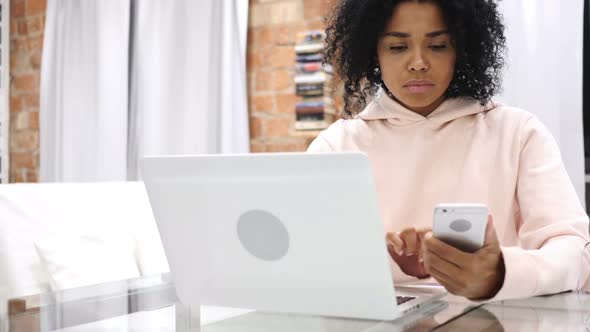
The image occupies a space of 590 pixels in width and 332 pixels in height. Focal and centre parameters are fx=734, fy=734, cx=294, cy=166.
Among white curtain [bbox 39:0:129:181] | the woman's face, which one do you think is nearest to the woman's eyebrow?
the woman's face

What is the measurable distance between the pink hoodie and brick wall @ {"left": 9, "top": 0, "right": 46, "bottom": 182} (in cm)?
257

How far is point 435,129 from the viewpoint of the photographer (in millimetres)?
1605

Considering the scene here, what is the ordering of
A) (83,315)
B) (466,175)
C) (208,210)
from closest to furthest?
(208,210) → (83,315) → (466,175)

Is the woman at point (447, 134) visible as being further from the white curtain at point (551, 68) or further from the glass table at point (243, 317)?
the white curtain at point (551, 68)

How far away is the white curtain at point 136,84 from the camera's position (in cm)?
313

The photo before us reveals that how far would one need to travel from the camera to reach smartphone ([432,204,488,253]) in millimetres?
871

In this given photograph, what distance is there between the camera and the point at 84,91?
350cm

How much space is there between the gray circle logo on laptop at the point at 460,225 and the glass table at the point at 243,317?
0.12 meters

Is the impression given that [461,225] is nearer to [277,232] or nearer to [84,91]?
[277,232]

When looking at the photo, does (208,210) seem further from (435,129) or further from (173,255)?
(435,129)

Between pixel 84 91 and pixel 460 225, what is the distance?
2.89 m

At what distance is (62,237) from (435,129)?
1.03m

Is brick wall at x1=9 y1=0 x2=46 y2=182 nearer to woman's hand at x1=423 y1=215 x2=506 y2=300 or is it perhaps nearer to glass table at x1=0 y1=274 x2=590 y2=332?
glass table at x1=0 y1=274 x2=590 y2=332

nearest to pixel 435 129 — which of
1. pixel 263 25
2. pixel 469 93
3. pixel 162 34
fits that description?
pixel 469 93
